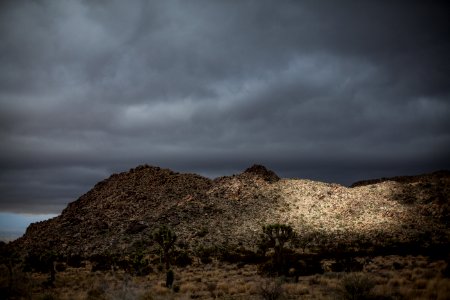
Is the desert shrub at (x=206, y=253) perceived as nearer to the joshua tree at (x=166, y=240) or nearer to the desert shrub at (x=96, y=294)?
the joshua tree at (x=166, y=240)

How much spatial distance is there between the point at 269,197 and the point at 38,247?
41174 mm

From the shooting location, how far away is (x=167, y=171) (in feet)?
286

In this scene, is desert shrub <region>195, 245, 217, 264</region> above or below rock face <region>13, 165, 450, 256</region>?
below

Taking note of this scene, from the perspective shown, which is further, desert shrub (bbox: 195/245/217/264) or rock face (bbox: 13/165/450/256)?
rock face (bbox: 13/165/450/256)

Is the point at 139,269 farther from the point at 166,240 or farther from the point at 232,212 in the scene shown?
the point at 232,212

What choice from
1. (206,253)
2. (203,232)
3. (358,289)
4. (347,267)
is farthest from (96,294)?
(203,232)

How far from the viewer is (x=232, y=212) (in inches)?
2566

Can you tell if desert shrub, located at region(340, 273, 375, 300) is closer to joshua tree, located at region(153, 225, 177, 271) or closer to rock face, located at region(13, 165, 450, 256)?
joshua tree, located at region(153, 225, 177, 271)

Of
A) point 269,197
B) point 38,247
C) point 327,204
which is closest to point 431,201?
point 327,204

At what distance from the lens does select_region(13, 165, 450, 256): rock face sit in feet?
181

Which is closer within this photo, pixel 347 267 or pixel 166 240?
pixel 347 267

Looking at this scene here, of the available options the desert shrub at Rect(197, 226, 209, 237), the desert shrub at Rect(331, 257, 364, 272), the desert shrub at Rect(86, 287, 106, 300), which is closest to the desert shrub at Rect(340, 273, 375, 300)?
the desert shrub at Rect(331, 257, 364, 272)

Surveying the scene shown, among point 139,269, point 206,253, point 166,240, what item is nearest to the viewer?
point 139,269

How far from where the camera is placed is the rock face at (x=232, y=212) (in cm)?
5506
